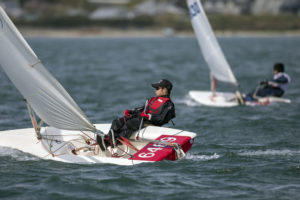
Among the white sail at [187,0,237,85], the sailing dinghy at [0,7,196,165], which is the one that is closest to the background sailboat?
the white sail at [187,0,237,85]

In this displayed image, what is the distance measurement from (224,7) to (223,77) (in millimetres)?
80927

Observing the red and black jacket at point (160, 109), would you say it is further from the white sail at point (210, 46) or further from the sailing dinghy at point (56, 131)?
the white sail at point (210, 46)

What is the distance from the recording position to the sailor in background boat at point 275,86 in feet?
38.9

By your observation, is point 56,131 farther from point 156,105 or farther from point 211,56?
point 211,56

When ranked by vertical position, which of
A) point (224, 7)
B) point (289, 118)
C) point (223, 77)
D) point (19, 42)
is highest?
point (224, 7)

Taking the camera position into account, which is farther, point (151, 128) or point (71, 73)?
point (71, 73)

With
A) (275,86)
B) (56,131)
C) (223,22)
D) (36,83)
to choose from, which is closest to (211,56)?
(275,86)

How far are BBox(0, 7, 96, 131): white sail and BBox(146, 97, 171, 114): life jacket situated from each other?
109cm

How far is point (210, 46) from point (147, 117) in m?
6.14

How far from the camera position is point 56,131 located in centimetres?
768

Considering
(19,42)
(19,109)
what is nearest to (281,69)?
(19,109)

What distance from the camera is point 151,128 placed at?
7.46 metres

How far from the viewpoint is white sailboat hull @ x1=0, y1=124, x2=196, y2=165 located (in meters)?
6.97

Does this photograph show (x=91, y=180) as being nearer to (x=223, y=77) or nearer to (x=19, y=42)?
(x=19, y=42)
